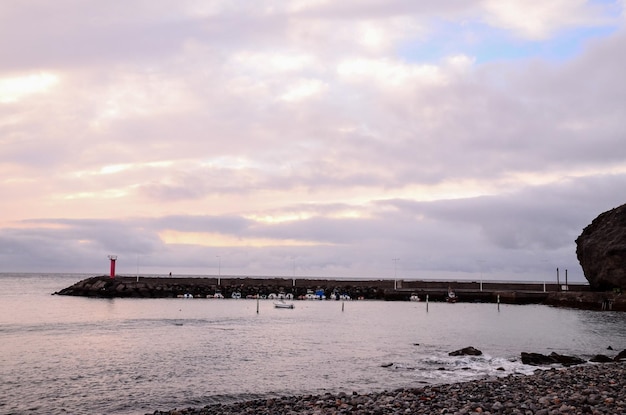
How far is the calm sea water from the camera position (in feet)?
89.2

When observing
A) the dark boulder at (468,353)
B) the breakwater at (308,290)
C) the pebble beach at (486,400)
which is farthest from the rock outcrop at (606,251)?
the pebble beach at (486,400)

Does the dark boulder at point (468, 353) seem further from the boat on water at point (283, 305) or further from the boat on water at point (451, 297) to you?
the boat on water at point (451, 297)

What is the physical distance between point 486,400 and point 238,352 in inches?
958

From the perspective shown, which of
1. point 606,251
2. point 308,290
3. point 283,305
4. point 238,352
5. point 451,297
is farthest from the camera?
point 308,290

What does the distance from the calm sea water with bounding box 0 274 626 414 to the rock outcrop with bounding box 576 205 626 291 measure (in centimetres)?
1432

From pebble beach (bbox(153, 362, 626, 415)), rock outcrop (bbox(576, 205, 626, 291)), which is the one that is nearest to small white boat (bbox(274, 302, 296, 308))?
rock outcrop (bbox(576, 205, 626, 291))

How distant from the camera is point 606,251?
284 ft

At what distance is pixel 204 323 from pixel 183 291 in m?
55.8

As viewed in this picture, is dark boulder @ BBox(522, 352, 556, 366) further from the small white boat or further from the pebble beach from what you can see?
the small white boat

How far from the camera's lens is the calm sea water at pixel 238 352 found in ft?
89.2

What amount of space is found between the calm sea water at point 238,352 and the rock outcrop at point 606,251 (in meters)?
14.3

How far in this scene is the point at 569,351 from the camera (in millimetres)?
42531

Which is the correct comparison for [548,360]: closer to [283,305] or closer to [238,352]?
[238,352]

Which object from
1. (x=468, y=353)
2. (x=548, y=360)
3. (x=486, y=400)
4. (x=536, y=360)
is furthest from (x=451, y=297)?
(x=486, y=400)
